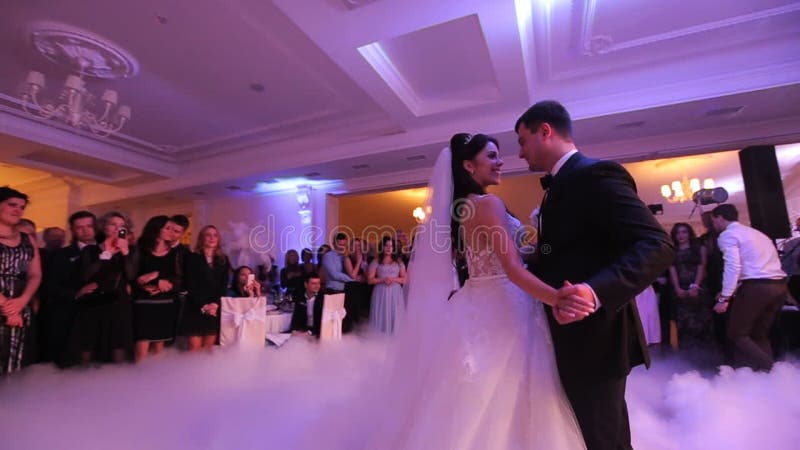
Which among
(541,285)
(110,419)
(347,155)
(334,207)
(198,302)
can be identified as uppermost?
(347,155)

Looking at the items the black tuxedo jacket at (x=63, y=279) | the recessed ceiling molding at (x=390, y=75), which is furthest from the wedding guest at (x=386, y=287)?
the black tuxedo jacket at (x=63, y=279)

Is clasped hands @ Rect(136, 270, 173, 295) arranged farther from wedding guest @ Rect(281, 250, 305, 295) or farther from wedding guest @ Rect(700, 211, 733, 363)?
wedding guest @ Rect(700, 211, 733, 363)

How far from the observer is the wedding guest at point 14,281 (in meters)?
2.44

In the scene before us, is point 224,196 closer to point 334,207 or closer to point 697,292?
point 334,207

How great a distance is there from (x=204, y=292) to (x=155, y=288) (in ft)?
1.28

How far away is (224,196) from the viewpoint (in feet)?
24.8

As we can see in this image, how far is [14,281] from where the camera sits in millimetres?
2516

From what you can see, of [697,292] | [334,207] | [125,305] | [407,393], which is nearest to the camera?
[407,393]

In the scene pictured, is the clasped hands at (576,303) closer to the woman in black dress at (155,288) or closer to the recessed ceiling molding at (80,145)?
the woman in black dress at (155,288)

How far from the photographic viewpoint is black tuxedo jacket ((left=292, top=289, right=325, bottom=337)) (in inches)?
159

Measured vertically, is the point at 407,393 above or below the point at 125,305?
below

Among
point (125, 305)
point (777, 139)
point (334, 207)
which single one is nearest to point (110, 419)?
point (125, 305)

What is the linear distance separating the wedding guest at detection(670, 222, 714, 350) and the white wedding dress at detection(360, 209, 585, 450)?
3394mm

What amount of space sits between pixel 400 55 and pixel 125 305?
315cm
